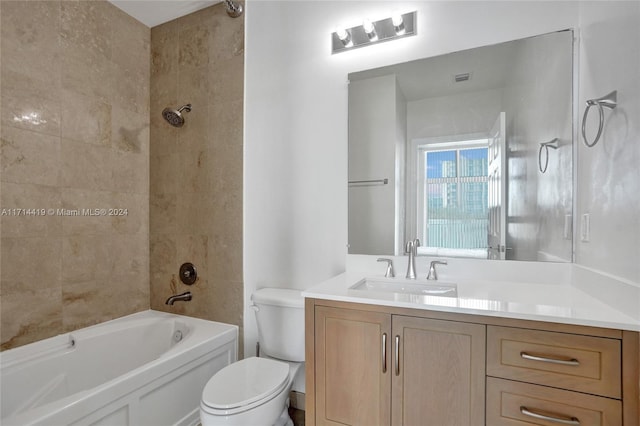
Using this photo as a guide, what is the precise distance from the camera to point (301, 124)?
6.30ft

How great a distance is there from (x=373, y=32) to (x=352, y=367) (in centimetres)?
170

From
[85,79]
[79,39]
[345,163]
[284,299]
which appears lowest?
[284,299]

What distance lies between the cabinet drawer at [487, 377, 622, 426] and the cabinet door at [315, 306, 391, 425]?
1.18 ft

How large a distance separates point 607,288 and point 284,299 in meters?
1.39

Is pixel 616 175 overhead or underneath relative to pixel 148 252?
overhead

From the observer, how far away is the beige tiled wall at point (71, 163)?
1683 millimetres

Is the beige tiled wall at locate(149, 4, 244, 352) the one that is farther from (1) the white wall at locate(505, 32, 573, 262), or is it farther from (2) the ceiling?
(1) the white wall at locate(505, 32, 573, 262)

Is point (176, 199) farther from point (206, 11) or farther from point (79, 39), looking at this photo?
point (206, 11)

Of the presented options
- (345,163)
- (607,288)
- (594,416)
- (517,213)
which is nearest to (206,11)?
(345,163)

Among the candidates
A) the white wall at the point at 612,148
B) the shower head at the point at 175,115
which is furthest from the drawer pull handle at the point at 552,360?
the shower head at the point at 175,115

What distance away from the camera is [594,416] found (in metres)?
0.93

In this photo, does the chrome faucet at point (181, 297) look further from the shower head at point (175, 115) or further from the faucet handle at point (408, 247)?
the faucet handle at point (408, 247)

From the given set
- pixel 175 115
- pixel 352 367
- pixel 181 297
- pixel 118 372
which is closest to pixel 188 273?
pixel 181 297

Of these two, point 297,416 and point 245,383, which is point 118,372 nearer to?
point 245,383
